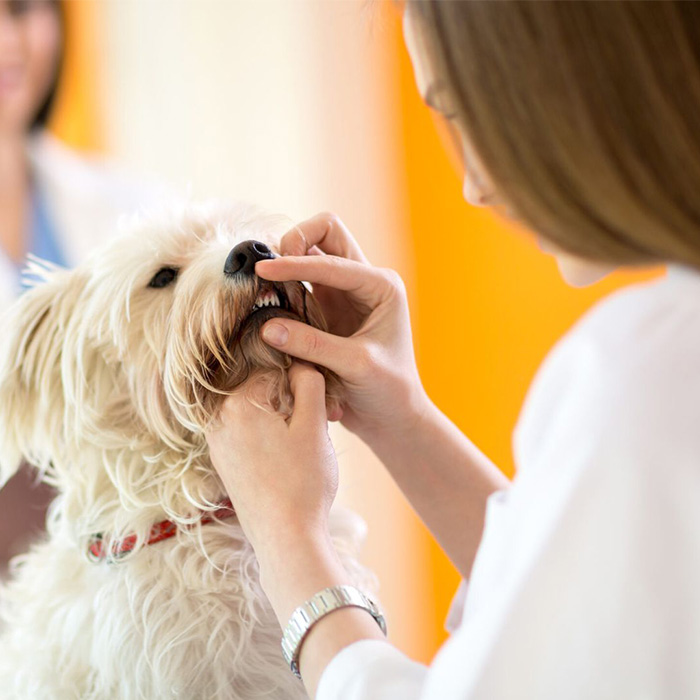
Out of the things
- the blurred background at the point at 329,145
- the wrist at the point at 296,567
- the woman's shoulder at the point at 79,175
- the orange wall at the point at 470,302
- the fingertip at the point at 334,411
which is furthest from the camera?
the woman's shoulder at the point at 79,175

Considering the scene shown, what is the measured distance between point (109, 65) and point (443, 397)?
63.1 inches

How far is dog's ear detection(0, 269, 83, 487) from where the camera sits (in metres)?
1.20

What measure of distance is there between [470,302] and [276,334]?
164 centimetres

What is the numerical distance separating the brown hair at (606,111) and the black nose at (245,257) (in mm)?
414

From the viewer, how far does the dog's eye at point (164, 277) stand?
3.77 ft

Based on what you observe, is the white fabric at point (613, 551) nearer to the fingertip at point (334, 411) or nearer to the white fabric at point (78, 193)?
the fingertip at point (334, 411)

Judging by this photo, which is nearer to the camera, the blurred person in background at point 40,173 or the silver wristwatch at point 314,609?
the silver wristwatch at point 314,609

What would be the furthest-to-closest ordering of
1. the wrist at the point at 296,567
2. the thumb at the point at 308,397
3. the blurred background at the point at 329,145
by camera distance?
the blurred background at the point at 329,145
the thumb at the point at 308,397
the wrist at the point at 296,567

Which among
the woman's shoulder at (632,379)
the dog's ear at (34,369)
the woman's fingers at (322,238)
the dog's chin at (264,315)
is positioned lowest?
the dog's ear at (34,369)

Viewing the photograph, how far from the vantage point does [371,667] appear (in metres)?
0.70

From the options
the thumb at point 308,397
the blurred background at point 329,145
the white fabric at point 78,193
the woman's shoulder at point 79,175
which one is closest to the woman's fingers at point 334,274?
the thumb at point 308,397

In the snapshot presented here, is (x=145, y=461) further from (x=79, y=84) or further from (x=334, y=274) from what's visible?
(x=79, y=84)

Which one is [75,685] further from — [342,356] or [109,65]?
[109,65]

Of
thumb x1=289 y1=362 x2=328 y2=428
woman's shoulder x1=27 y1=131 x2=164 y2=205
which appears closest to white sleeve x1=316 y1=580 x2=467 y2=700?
thumb x1=289 y1=362 x2=328 y2=428
